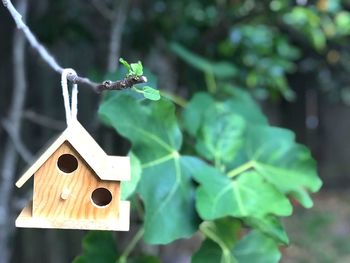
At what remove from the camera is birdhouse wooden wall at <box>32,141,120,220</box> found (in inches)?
23.3

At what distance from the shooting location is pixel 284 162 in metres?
0.89

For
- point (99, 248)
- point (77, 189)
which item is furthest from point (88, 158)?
point (99, 248)

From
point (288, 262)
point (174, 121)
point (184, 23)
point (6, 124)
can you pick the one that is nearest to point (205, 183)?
point (174, 121)

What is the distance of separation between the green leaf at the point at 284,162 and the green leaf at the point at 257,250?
0.09 m

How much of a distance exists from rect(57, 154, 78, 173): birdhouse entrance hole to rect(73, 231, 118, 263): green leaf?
0.66 feet

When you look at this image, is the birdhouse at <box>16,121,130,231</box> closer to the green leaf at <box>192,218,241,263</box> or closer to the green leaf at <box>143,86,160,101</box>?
the green leaf at <box>143,86,160,101</box>

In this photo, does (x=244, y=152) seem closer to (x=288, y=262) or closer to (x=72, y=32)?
(x=72, y=32)

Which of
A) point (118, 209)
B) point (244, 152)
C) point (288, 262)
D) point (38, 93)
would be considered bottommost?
point (118, 209)

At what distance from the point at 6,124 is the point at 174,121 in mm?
607

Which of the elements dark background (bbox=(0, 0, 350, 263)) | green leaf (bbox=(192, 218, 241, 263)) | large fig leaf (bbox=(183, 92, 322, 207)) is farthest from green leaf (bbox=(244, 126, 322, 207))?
dark background (bbox=(0, 0, 350, 263))

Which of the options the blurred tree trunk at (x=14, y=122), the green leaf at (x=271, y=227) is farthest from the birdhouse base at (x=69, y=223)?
the blurred tree trunk at (x=14, y=122)

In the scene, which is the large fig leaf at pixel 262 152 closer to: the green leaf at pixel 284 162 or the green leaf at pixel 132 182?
the green leaf at pixel 284 162

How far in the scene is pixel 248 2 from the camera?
61.5 inches

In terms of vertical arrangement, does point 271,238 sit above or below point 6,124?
below
